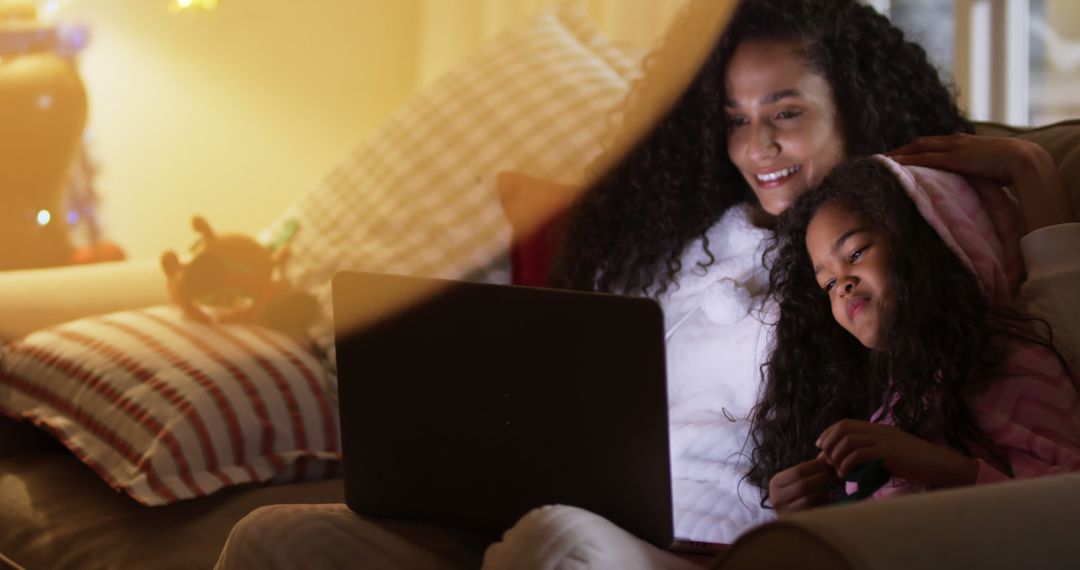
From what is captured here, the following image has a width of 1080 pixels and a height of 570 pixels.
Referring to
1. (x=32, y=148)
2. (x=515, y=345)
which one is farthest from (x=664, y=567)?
(x=32, y=148)

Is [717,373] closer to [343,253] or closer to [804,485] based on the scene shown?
[804,485]

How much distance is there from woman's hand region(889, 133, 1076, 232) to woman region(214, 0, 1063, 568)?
2 cm

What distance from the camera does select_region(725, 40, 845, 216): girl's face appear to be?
1.44 metres

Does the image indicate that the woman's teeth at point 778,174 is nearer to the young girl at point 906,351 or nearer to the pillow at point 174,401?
the young girl at point 906,351

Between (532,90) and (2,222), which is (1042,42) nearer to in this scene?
(532,90)

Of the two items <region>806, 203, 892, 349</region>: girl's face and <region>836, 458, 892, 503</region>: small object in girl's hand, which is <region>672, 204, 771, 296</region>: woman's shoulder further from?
<region>836, 458, 892, 503</region>: small object in girl's hand

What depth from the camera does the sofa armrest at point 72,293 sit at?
1.92 meters

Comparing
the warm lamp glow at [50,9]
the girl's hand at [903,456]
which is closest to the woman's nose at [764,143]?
the girl's hand at [903,456]

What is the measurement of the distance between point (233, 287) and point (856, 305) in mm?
1092

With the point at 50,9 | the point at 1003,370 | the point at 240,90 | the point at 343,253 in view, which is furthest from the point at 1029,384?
the point at 240,90

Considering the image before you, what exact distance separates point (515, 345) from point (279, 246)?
113 cm

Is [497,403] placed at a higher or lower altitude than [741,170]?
lower

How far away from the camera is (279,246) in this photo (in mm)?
2115

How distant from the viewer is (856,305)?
1.18 metres
